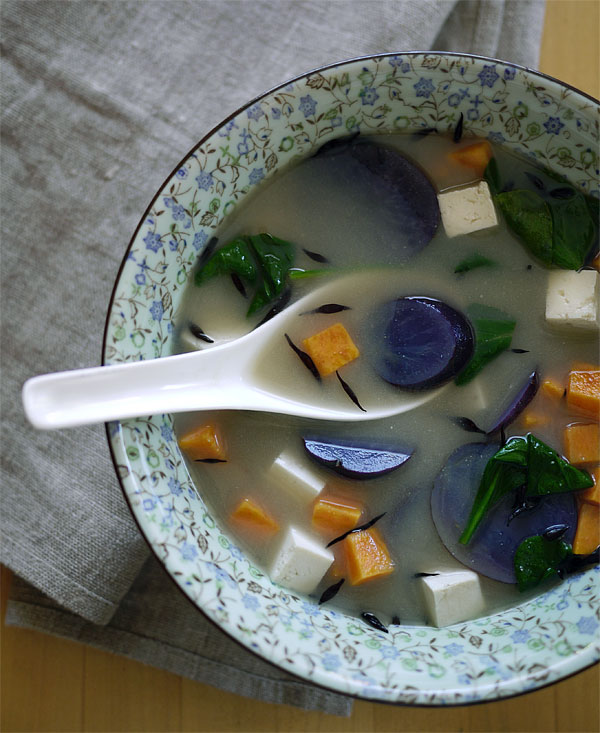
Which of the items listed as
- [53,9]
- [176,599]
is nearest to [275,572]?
[176,599]

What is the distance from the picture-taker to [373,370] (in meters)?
1.15

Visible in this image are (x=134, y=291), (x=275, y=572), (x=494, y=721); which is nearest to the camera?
(x=134, y=291)

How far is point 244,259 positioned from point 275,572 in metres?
0.49

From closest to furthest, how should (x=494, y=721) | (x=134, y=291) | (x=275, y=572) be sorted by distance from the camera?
(x=134, y=291) → (x=275, y=572) → (x=494, y=721)

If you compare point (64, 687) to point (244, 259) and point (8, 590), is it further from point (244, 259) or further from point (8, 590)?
point (244, 259)

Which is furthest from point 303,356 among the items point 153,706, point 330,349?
point 153,706

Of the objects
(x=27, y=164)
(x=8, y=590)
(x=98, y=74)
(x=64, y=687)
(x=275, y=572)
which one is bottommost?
(x=64, y=687)

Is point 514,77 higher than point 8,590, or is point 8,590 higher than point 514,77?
point 514,77

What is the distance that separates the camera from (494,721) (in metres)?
1.29

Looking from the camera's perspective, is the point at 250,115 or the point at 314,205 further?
the point at 314,205

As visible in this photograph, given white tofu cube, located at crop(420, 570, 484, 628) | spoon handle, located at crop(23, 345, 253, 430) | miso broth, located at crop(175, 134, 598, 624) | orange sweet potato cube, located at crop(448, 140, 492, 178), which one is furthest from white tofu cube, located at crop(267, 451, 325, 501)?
orange sweet potato cube, located at crop(448, 140, 492, 178)

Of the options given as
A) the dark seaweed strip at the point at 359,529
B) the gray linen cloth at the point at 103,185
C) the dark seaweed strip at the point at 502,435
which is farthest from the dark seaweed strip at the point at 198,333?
the dark seaweed strip at the point at 502,435

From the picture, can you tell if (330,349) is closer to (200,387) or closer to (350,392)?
(350,392)

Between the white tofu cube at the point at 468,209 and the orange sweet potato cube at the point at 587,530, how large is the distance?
0.47m
